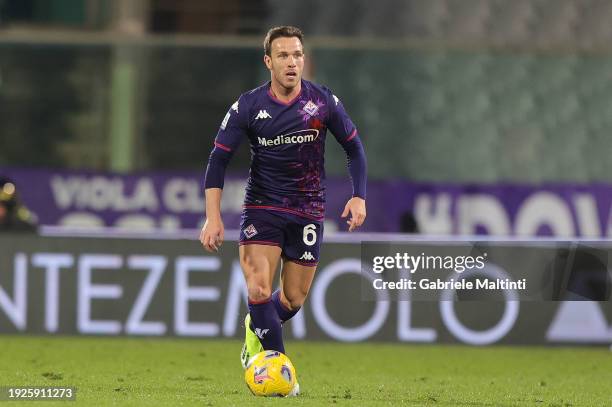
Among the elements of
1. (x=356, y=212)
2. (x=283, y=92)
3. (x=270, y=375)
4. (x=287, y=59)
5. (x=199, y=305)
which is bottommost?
(x=199, y=305)

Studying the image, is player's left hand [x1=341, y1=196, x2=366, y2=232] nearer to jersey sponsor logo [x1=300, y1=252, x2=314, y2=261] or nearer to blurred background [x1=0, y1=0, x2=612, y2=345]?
jersey sponsor logo [x1=300, y1=252, x2=314, y2=261]

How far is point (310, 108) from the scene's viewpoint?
358 inches

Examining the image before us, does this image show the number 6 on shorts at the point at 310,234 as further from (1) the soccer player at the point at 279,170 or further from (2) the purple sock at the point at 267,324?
(2) the purple sock at the point at 267,324

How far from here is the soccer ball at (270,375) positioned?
349 inches

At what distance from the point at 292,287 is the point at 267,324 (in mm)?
404

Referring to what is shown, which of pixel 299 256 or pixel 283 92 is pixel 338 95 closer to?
pixel 299 256

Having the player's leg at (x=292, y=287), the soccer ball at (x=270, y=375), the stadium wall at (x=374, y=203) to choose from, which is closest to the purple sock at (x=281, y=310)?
the player's leg at (x=292, y=287)

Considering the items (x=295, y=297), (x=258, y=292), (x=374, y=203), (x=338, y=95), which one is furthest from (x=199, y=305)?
(x=338, y=95)

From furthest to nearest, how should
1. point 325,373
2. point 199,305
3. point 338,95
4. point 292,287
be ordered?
point 338,95, point 199,305, point 325,373, point 292,287

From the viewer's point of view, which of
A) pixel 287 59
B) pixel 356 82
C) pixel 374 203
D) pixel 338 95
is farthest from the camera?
pixel 356 82

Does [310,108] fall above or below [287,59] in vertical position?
below

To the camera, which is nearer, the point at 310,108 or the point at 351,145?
the point at 310,108

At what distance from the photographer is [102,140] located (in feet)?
64.5

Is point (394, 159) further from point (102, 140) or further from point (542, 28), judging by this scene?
point (102, 140)
